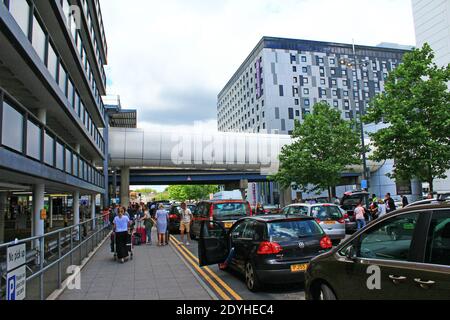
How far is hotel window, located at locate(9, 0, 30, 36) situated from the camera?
823cm

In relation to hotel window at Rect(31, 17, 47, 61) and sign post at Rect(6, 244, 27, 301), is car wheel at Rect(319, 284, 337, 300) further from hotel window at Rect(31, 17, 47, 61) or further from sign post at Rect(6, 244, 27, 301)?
hotel window at Rect(31, 17, 47, 61)

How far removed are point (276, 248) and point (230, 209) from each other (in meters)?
8.58

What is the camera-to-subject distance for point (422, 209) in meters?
3.67

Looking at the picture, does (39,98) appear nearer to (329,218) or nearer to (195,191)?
(329,218)

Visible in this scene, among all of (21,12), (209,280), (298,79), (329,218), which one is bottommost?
(209,280)

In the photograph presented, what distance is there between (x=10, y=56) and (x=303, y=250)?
26.0 feet

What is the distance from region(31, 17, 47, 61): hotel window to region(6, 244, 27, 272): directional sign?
252 inches

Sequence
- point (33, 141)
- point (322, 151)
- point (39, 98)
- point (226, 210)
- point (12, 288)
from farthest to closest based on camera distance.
Result: point (322, 151) < point (226, 210) < point (39, 98) < point (33, 141) < point (12, 288)

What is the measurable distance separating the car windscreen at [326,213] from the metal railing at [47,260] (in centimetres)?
837

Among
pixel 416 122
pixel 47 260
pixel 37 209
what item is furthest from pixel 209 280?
pixel 416 122

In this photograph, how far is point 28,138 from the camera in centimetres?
914

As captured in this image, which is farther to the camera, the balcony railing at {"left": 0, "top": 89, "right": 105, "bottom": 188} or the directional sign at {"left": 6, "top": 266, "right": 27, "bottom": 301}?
the balcony railing at {"left": 0, "top": 89, "right": 105, "bottom": 188}

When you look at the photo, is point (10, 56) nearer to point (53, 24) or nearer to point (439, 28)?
point (53, 24)

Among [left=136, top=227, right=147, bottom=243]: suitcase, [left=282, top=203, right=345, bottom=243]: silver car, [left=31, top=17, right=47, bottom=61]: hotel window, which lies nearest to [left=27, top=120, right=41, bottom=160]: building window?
[left=31, top=17, right=47, bottom=61]: hotel window
